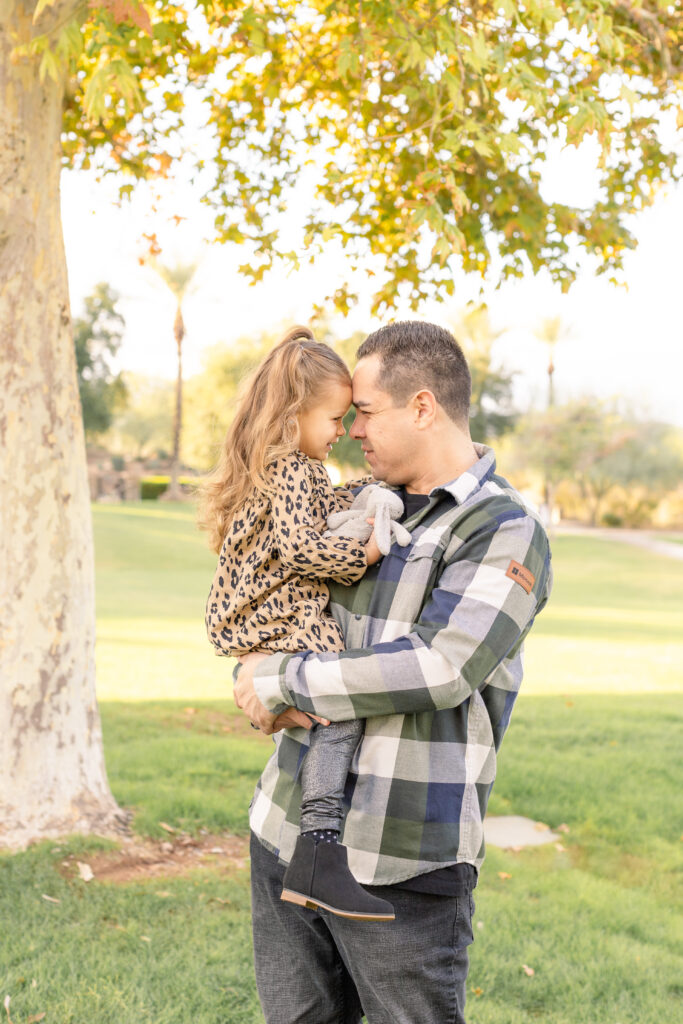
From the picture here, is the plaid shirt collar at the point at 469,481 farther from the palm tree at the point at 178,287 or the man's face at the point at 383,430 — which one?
the palm tree at the point at 178,287

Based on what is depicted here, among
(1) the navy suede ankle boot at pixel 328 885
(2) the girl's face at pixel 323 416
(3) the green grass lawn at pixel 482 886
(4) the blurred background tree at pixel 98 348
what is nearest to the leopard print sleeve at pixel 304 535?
→ (2) the girl's face at pixel 323 416

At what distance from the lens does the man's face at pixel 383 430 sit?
2482 mm

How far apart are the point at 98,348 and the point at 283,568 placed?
137 feet

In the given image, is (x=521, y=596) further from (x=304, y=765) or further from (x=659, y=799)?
(x=659, y=799)

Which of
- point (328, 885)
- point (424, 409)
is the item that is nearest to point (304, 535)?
point (424, 409)

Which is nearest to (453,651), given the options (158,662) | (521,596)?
(521,596)

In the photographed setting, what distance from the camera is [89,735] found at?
5328mm

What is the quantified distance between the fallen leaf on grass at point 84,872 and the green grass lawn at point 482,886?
0.06 metres

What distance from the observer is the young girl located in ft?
7.15

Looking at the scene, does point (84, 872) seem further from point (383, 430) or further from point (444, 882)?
point (383, 430)

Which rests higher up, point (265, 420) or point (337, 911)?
point (265, 420)

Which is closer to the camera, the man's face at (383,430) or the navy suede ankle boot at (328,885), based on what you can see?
the navy suede ankle boot at (328,885)

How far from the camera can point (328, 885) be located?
2119mm

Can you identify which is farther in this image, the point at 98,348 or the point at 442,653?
the point at 98,348
